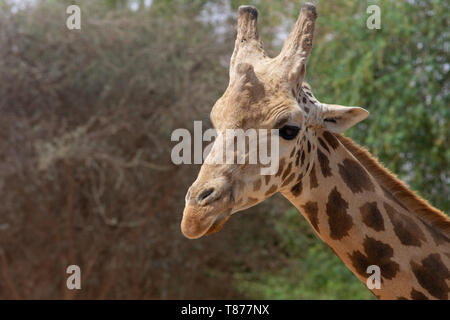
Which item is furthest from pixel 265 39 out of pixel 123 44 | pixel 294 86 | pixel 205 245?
pixel 294 86

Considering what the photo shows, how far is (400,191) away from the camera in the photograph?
2664 mm

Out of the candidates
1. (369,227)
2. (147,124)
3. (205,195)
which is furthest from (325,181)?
(147,124)

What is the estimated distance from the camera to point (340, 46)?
6773 millimetres

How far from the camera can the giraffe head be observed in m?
2.15

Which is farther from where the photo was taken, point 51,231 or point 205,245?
point 205,245

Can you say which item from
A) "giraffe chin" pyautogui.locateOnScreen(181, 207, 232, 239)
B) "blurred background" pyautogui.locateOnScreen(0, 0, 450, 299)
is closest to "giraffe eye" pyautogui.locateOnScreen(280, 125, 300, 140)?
"giraffe chin" pyautogui.locateOnScreen(181, 207, 232, 239)

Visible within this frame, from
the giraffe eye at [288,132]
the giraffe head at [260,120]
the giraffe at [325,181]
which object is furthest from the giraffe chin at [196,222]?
the giraffe eye at [288,132]

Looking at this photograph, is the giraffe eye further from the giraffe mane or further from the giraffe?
the giraffe mane

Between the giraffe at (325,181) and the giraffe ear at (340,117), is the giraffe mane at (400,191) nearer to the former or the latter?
the giraffe at (325,181)

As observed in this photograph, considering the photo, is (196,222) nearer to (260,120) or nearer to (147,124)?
(260,120)

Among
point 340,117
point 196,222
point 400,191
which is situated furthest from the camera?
point 400,191

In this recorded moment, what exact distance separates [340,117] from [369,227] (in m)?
0.47

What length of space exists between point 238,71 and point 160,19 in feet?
15.9
